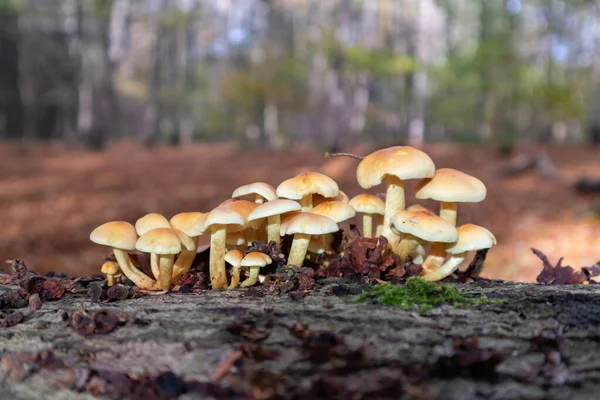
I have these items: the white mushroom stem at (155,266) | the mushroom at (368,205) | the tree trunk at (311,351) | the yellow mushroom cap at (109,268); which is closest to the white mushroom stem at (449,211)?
the mushroom at (368,205)

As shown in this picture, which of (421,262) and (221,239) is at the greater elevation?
(221,239)

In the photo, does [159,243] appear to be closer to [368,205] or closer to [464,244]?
[368,205]

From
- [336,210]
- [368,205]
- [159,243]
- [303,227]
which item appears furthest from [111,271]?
[368,205]

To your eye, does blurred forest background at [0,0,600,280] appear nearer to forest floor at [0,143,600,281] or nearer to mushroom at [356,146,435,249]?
forest floor at [0,143,600,281]

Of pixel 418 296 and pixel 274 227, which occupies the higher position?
pixel 274 227

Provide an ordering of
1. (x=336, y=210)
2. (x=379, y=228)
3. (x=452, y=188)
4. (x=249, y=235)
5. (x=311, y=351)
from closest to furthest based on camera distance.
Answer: (x=311, y=351) → (x=452, y=188) → (x=336, y=210) → (x=249, y=235) → (x=379, y=228)

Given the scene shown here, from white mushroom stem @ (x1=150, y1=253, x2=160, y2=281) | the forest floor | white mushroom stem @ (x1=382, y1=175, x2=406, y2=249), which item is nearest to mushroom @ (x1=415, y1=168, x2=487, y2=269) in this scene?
white mushroom stem @ (x1=382, y1=175, x2=406, y2=249)

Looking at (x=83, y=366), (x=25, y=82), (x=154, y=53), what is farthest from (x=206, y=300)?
(x=25, y=82)

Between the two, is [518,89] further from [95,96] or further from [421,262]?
[421,262]
